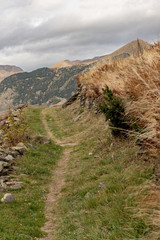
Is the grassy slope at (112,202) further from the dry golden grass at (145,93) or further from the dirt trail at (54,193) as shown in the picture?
the dry golden grass at (145,93)

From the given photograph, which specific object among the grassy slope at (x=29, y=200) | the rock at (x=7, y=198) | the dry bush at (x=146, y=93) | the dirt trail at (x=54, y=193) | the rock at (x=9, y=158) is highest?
the dry bush at (x=146, y=93)

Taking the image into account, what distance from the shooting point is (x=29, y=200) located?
7016mm

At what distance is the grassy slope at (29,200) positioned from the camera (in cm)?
500

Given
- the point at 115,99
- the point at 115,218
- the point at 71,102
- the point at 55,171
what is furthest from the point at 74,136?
the point at 71,102

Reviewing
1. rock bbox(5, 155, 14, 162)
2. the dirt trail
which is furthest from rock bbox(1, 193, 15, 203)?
rock bbox(5, 155, 14, 162)

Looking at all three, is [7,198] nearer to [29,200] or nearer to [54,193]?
[29,200]

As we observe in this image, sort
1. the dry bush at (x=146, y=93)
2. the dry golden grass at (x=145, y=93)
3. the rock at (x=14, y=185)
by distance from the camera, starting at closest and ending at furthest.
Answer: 1. the dry golden grass at (x=145, y=93)
2. the dry bush at (x=146, y=93)
3. the rock at (x=14, y=185)

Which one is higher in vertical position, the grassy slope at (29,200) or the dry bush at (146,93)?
the dry bush at (146,93)

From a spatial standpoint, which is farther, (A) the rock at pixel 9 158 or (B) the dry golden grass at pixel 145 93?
(A) the rock at pixel 9 158

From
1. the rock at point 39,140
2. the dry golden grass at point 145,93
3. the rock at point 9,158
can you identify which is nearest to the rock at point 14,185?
the rock at point 9,158

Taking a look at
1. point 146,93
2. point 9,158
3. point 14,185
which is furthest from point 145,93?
point 9,158

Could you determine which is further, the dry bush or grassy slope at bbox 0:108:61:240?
grassy slope at bbox 0:108:61:240

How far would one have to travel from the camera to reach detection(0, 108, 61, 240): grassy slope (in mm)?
5000

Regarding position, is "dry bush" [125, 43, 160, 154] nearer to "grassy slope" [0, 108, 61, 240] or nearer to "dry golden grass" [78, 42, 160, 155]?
"dry golden grass" [78, 42, 160, 155]
